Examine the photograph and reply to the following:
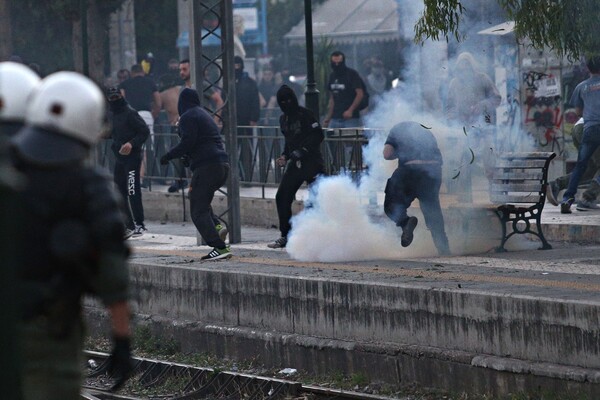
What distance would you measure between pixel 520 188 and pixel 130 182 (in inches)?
215

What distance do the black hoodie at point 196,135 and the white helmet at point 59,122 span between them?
345 inches

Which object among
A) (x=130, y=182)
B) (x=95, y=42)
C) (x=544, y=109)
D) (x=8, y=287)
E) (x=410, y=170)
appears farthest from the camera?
(x=95, y=42)

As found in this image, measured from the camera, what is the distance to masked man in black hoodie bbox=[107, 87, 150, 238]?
17266mm

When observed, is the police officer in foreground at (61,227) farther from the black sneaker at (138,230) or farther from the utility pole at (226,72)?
the black sneaker at (138,230)

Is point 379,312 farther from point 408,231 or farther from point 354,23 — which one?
point 354,23

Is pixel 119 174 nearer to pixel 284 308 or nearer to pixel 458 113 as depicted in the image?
pixel 458 113

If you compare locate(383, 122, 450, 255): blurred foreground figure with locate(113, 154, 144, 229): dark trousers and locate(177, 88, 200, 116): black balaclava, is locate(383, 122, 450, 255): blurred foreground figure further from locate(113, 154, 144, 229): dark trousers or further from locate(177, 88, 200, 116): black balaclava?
locate(113, 154, 144, 229): dark trousers

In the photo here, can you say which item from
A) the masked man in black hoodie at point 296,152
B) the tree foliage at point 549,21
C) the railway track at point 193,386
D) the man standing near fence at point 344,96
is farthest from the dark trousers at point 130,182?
the tree foliage at point 549,21

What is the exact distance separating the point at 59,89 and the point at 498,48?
600 inches

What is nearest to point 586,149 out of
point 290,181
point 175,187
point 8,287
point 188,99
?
point 290,181

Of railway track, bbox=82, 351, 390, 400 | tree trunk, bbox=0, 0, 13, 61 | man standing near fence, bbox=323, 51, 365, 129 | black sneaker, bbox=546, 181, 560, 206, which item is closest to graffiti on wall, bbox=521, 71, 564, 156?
black sneaker, bbox=546, 181, 560, 206

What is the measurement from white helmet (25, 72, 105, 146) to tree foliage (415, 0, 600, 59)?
305 inches

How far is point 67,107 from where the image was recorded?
209 inches

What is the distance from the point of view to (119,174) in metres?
17.7
